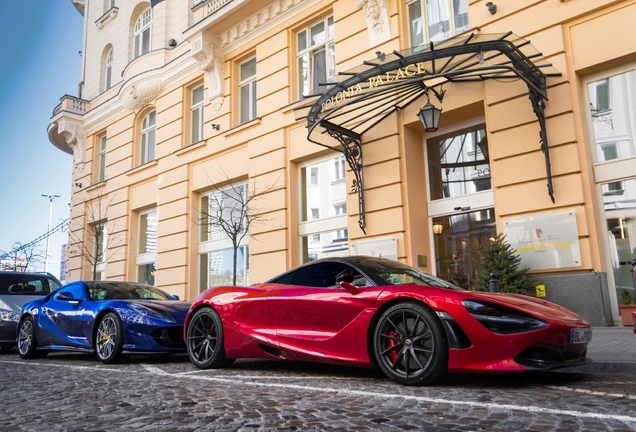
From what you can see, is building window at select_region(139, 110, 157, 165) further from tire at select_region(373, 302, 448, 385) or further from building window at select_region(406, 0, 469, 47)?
tire at select_region(373, 302, 448, 385)

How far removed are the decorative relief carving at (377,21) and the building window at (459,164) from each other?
8.86ft

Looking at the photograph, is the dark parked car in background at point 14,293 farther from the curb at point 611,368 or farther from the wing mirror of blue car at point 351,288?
the curb at point 611,368

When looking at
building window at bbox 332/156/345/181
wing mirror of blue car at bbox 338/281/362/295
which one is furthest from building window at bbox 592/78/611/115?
wing mirror of blue car at bbox 338/281/362/295

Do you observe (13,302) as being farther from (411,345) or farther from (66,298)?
(411,345)

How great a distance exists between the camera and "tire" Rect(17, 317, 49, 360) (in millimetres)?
8764

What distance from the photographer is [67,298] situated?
8289 mm

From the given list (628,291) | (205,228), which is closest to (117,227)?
(205,228)

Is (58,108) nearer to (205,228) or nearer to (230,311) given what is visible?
(205,228)

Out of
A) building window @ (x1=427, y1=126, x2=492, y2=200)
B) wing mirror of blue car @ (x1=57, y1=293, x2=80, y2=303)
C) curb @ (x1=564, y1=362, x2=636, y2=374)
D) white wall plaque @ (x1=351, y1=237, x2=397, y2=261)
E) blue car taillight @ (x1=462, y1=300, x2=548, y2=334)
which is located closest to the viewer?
blue car taillight @ (x1=462, y1=300, x2=548, y2=334)

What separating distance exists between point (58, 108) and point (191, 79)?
30.8ft

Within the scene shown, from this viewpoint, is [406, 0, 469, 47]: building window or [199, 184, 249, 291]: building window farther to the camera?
[199, 184, 249, 291]: building window

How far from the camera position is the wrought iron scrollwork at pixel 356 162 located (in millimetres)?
12156

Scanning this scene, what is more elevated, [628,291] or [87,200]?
[87,200]

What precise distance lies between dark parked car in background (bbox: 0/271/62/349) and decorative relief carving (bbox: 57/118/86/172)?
1325cm
